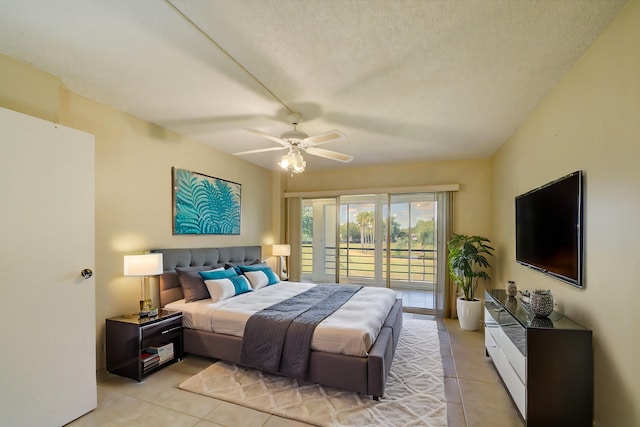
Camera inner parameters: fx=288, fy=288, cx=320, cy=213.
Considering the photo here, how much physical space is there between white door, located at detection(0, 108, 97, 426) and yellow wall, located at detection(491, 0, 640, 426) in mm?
3643

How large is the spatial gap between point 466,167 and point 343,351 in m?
3.97

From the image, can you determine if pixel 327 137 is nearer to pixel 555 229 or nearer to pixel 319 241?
pixel 555 229

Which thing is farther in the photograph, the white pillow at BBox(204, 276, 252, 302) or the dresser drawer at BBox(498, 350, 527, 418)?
the white pillow at BBox(204, 276, 252, 302)

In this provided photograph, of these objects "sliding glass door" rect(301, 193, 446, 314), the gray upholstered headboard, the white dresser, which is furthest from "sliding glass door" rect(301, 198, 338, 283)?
the white dresser

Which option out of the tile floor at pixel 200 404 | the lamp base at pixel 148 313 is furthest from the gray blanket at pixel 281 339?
the lamp base at pixel 148 313

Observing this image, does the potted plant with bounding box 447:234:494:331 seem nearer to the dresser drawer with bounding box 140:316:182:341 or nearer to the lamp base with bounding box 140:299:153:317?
the dresser drawer with bounding box 140:316:182:341

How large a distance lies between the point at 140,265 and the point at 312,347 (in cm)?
188

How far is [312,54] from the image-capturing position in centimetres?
204

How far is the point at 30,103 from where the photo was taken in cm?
227

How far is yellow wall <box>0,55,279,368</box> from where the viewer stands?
2305 millimetres

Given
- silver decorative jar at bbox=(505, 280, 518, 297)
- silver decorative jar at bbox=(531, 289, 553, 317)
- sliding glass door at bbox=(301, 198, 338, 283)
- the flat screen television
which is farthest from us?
sliding glass door at bbox=(301, 198, 338, 283)

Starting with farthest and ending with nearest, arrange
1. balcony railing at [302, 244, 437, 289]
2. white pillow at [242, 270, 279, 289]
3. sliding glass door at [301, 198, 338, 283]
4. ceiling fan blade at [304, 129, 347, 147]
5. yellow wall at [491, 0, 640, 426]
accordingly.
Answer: sliding glass door at [301, 198, 338, 283] < balcony railing at [302, 244, 437, 289] < white pillow at [242, 270, 279, 289] < ceiling fan blade at [304, 129, 347, 147] < yellow wall at [491, 0, 640, 426]

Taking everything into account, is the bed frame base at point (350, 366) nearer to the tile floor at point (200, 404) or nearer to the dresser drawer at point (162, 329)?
the tile floor at point (200, 404)

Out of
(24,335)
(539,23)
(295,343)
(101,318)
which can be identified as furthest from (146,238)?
(539,23)
